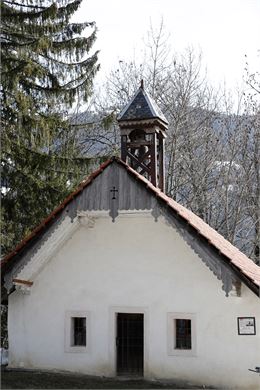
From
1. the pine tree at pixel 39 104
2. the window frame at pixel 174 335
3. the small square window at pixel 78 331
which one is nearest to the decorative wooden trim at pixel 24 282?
the small square window at pixel 78 331

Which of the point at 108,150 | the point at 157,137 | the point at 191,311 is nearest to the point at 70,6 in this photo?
the point at 157,137

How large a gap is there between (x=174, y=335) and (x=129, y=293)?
4.01 ft

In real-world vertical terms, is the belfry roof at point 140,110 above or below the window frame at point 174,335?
above

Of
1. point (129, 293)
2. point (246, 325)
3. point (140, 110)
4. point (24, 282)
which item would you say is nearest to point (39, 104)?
point (140, 110)

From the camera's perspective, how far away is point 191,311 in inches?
452

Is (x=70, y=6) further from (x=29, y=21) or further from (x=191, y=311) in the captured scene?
Answer: (x=191, y=311)

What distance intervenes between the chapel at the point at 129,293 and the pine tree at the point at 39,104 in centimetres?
276

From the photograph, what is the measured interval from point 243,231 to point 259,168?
111 inches

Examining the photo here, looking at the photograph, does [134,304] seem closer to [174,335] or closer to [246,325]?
[174,335]

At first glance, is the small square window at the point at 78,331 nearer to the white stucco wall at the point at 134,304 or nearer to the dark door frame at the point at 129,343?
the white stucco wall at the point at 134,304

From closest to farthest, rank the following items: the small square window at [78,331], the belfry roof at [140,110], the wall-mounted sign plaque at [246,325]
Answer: the wall-mounted sign plaque at [246,325] → the small square window at [78,331] → the belfry roof at [140,110]

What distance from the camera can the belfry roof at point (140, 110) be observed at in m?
13.2

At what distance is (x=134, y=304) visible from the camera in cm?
1187

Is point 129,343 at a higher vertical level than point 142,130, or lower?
lower
